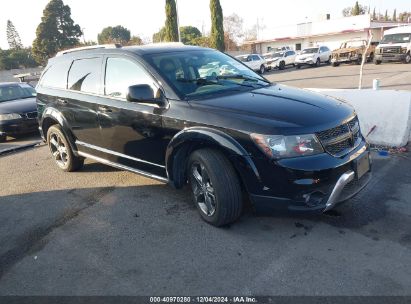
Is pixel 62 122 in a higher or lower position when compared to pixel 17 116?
higher

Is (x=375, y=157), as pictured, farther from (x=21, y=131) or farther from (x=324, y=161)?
(x=21, y=131)

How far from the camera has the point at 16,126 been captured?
8.68m

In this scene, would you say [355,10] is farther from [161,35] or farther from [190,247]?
[190,247]

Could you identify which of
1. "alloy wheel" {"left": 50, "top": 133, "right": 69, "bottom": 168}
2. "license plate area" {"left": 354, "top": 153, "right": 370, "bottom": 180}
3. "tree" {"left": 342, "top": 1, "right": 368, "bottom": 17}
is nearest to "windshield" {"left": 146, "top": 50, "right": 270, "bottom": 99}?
"license plate area" {"left": 354, "top": 153, "right": 370, "bottom": 180}

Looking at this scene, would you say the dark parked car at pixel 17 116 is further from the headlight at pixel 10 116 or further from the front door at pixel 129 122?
the front door at pixel 129 122

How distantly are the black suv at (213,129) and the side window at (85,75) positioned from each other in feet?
0.05

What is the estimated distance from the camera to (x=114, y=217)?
4238 mm

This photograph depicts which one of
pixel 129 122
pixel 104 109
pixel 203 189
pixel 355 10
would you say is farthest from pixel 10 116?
pixel 355 10

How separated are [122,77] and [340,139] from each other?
2591mm

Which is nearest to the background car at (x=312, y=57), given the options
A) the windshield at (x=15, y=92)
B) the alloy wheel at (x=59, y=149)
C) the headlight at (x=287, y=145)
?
the windshield at (x=15, y=92)

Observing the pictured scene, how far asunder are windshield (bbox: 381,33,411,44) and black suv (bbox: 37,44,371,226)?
868 inches

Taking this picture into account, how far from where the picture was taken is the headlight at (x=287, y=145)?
3.17 metres

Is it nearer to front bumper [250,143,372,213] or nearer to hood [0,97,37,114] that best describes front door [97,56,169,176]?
front bumper [250,143,372,213]

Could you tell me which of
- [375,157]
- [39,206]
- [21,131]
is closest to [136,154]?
[39,206]
